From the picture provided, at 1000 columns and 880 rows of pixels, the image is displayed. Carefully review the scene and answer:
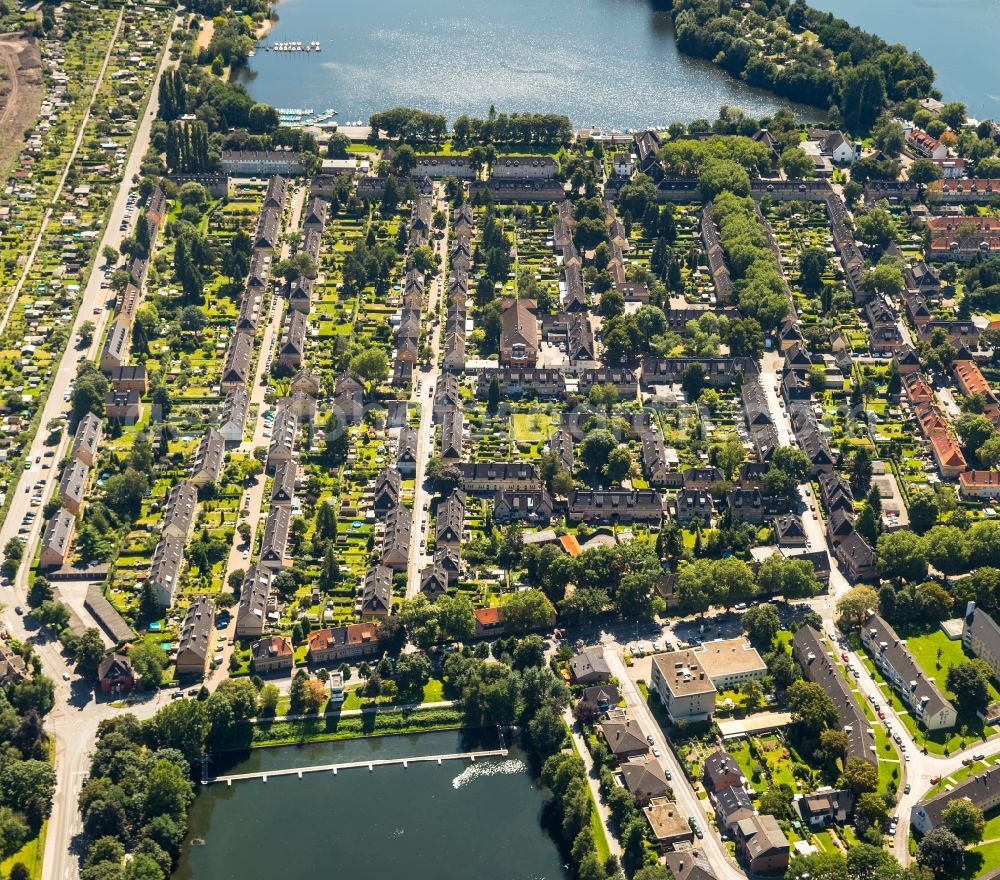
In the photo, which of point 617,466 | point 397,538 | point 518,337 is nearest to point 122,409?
Answer: point 397,538

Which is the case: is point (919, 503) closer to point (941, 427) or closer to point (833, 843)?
point (941, 427)

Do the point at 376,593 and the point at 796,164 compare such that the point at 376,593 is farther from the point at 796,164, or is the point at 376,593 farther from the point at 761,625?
the point at 796,164

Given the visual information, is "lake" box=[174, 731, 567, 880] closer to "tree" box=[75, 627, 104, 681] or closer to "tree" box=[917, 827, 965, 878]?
"tree" box=[75, 627, 104, 681]

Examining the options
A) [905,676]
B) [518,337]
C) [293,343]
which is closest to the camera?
[905,676]

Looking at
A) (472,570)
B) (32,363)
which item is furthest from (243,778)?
(32,363)

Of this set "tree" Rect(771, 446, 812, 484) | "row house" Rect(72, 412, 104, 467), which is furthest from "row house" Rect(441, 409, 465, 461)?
"row house" Rect(72, 412, 104, 467)

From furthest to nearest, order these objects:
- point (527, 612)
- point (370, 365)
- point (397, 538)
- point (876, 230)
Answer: point (876, 230), point (370, 365), point (397, 538), point (527, 612)

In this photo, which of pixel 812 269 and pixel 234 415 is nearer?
pixel 234 415
